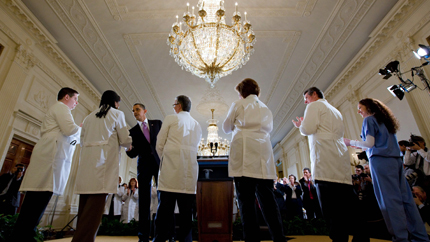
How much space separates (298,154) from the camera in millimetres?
9695

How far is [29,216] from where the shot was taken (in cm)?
174

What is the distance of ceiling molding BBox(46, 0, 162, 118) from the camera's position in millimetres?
4205

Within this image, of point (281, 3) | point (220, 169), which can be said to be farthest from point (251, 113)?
point (281, 3)

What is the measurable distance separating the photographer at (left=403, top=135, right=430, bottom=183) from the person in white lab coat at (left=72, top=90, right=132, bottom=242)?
4.08 meters

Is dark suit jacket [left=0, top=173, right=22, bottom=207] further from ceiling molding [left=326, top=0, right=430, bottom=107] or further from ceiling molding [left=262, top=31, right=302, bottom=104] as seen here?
ceiling molding [left=326, top=0, right=430, bottom=107]

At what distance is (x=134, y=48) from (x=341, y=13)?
4684mm

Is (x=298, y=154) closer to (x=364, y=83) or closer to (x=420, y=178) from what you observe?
(x=364, y=83)

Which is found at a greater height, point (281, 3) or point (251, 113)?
point (281, 3)

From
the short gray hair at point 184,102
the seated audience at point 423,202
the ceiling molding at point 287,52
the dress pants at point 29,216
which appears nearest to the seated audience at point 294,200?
the seated audience at point 423,202

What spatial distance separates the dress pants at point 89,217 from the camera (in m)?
1.48

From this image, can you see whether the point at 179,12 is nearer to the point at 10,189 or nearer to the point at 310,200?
the point at 10,189

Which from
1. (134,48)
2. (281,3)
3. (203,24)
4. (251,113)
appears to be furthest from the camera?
(134,48)

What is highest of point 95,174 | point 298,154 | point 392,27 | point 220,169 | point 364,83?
point 392,27

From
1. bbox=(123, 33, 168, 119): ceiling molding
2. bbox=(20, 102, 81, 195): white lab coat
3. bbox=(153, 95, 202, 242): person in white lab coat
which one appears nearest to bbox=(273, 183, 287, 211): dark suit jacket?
bbox=(153, 95, 202, 242): person in white lab coat
